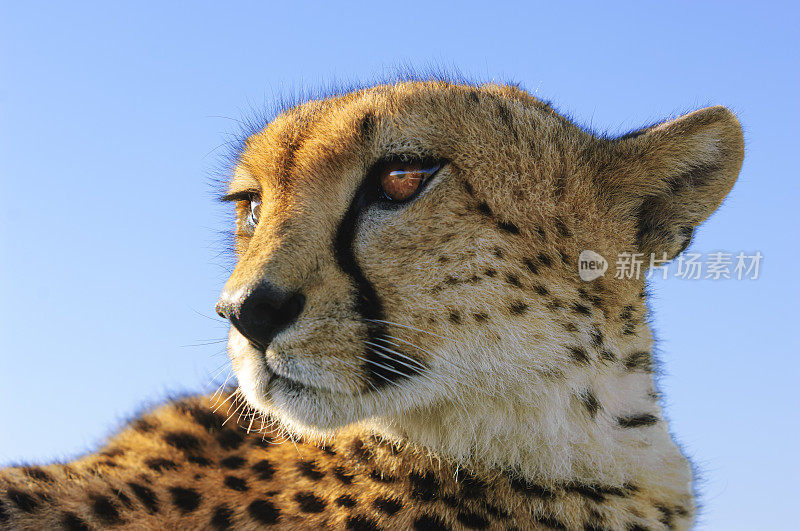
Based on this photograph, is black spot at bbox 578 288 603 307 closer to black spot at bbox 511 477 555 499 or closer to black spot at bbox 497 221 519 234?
black spot at bbox 497 221 519 234

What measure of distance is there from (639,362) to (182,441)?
134cm

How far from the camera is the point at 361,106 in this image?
205cm

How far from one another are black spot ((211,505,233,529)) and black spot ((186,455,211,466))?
0.21 metres

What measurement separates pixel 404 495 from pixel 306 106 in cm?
117

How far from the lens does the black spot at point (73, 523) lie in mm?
2035

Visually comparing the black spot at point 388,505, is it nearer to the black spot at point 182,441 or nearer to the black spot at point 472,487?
the black spot at point 472,487

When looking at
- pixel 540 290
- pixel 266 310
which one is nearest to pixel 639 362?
pixel 540 290

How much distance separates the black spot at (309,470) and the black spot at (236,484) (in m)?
0.15

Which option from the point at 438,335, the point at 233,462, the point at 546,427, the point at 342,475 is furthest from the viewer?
the point at 233,462

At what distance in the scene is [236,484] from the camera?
2041 mm

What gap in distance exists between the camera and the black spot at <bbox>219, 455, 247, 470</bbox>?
2121 millimetres

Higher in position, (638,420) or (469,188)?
(469,188)

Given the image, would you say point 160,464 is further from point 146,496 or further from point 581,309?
point 581,309

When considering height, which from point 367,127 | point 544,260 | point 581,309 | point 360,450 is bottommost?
point 360,450
